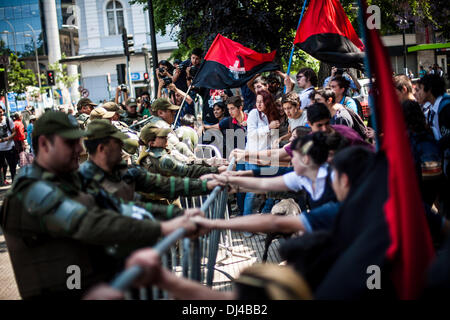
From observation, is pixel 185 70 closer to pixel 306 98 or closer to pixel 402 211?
pixel 306 98

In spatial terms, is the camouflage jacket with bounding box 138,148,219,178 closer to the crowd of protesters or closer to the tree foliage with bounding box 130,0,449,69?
the crowd of protesters

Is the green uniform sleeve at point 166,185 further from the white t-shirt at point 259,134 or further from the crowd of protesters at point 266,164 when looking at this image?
the white t-shirt at point 259,134

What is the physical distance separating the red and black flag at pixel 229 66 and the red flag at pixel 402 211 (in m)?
7.08

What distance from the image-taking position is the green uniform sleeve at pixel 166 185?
4.48 m

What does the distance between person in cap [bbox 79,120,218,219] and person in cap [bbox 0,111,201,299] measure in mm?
416

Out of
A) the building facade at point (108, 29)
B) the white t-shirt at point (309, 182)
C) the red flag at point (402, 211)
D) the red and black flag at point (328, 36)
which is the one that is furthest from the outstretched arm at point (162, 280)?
the building facade at point (108, 29)

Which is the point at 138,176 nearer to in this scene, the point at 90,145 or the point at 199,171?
the point at 90,145

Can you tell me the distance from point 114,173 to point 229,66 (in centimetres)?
567

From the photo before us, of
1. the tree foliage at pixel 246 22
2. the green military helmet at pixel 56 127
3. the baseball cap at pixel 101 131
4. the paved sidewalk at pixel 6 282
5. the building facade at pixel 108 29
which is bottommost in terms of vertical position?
the paved sidewalk at pixel 6 282

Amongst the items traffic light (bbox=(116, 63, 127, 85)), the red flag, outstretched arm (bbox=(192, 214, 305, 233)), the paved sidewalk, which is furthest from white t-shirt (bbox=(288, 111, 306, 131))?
traffic light (bbox=(116, 63, 127, 85))

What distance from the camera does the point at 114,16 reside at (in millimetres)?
48812

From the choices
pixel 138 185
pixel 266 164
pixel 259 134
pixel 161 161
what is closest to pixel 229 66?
pixel 259 134

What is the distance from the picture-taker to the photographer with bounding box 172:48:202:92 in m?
11.2

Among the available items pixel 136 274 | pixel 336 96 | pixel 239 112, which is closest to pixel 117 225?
pixel 136 274
